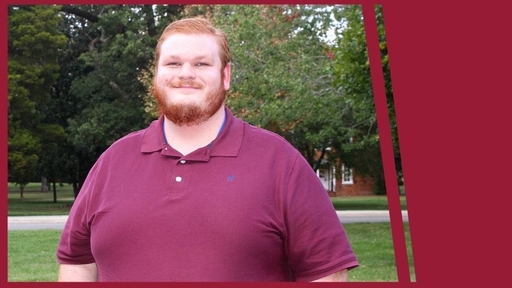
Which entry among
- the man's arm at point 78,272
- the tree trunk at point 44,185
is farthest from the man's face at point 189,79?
the tree trunk at point 44,185

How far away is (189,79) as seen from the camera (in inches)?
71.8

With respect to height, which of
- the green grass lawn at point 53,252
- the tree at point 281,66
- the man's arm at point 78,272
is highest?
the tree at point 281,66

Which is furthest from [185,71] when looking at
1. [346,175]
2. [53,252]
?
[346,175]

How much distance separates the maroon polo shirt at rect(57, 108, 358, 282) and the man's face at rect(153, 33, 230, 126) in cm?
9

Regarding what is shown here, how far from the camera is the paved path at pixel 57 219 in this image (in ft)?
38.4

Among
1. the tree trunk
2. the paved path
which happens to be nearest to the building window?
the paved path

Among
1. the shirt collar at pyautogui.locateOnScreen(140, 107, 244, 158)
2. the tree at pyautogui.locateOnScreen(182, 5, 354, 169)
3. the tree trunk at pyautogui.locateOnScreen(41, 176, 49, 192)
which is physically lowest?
the shirt collar at pyautogui.locateOnScreen(140, 107, 244, 158)

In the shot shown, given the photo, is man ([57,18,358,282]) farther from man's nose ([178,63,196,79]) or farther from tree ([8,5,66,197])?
tree ([8,5,66,197])

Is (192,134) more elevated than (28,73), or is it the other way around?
(28,73)

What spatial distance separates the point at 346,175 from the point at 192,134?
18045 mm

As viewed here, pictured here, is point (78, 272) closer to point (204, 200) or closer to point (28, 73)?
point (204, 200)

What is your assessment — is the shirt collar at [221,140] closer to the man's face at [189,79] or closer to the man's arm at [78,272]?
the man's face at [189,79]

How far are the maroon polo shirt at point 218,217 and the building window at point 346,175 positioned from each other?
17.1 m

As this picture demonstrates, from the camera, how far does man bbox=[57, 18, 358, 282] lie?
5.86 feet
